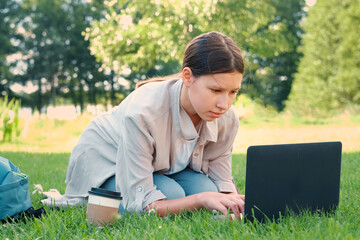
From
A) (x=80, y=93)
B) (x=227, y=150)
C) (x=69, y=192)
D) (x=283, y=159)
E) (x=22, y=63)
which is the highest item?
(x=283, y=159)

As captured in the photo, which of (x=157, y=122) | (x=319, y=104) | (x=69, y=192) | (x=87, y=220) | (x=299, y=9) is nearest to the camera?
(x=87, y=220)

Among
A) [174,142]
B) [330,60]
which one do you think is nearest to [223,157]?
[174,142]

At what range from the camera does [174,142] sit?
2.75 m

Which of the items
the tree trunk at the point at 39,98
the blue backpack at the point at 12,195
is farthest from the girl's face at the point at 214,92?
the tree trunk at the point at 39,98

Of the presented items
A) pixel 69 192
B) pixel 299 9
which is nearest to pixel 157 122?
pixel 69 192

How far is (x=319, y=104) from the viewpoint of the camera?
21.9 meters

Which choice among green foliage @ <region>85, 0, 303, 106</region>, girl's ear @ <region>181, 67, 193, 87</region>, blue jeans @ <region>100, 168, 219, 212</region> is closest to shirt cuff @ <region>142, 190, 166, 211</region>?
blue jeans @ <region>100, 168, 219, 212</region>

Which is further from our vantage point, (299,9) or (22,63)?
(22,63)

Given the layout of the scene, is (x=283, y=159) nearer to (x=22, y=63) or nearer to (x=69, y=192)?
(x=69, y=192)

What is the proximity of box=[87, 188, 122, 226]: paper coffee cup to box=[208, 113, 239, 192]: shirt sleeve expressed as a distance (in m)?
0.96

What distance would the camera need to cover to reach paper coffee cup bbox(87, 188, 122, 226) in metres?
2.26

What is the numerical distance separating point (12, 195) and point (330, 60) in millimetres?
22248

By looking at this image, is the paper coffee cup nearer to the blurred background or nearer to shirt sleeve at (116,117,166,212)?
shirt sleeve at (116,117,166,212)

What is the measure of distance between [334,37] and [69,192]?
2167 cm
